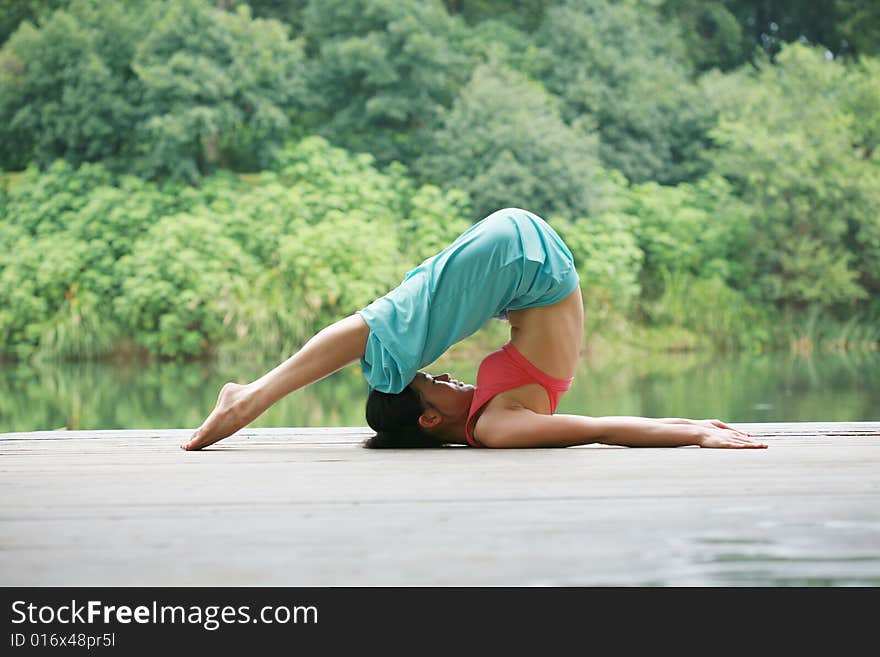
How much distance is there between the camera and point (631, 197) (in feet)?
39.2

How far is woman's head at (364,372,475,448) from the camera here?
2113 millimetres

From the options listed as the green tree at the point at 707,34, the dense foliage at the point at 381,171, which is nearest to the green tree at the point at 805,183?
the dense foliage at the point at 381,171

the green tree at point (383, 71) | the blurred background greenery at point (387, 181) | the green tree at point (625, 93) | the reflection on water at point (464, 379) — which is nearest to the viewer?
the reflection on water at point (464, 379)

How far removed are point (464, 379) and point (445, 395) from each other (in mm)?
5813

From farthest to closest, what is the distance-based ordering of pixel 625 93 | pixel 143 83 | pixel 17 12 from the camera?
pixel 17 12 < pixel 625 93 < pixel 143 83

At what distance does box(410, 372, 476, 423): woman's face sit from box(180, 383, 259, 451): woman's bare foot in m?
0.34

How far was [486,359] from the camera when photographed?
82.7 inches

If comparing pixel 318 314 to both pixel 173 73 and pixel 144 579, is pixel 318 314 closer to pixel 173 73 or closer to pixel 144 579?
pixel 173 73

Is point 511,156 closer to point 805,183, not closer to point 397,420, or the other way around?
point 805,183

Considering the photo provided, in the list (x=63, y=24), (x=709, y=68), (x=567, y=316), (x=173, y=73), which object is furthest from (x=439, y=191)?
(x=567, y=316)

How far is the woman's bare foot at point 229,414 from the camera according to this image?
2.07 metres

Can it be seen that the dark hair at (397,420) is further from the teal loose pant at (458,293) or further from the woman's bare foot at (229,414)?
the woman's bare foot at (229,414)

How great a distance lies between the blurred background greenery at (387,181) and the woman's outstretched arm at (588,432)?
20.9 feet

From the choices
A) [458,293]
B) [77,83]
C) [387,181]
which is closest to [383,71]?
[387,181]
